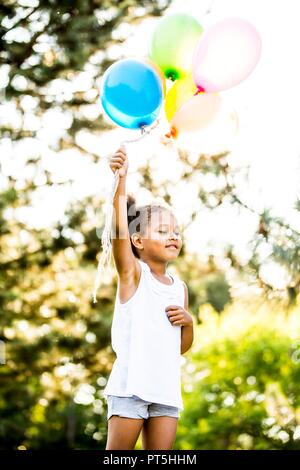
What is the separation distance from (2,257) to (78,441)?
8243mm

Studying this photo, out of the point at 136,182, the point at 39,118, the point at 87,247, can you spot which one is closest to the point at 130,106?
the point at 136,182

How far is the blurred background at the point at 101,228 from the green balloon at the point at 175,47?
17 cm

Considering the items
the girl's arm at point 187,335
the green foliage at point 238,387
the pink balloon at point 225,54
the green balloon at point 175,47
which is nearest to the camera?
the girl's arm at point 187,335

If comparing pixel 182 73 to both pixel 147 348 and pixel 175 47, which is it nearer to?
pixel 175 47

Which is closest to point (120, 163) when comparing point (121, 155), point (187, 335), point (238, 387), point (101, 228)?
point (121, 155)

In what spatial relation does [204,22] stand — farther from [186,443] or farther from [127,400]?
[186,443]

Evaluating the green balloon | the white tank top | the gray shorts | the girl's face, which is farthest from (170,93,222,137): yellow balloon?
the gray shorts

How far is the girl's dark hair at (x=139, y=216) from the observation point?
8.32 ft

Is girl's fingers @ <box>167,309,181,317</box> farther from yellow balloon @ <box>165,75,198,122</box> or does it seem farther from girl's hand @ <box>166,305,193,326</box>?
yellow balloon @ <box>165,75,198,122</box>

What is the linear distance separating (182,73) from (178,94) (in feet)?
0.37

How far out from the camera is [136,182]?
242 inches

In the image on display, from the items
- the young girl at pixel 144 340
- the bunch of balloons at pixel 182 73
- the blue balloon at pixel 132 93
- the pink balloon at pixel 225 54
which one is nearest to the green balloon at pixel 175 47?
the bunch of balloons at pixel 182 73

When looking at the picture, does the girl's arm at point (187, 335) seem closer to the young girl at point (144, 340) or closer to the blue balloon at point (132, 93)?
the young girl at point (144, 340)

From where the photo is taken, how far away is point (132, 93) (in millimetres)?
2520
